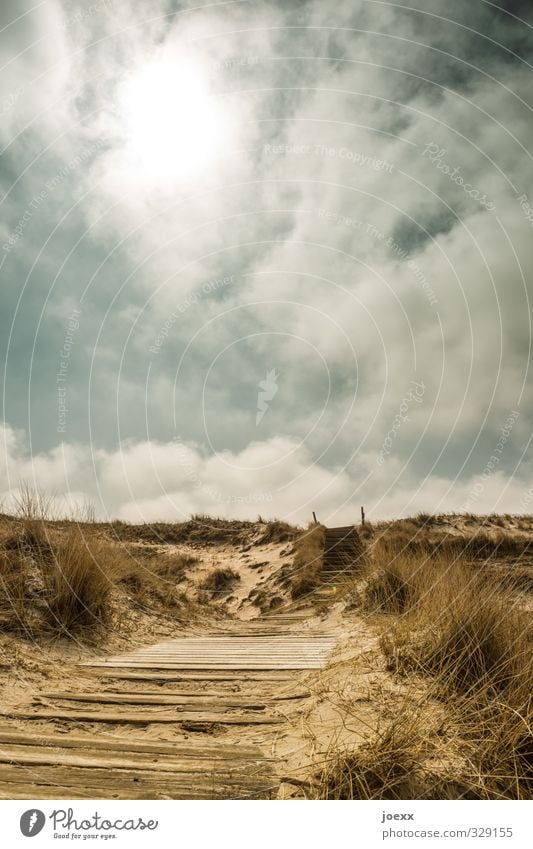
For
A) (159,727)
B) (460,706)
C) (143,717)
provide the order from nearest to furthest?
1. (460,706)
2. (159,727)
3. (143,717)

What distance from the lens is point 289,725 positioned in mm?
3100

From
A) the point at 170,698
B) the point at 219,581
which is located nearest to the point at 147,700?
the point at 170,698

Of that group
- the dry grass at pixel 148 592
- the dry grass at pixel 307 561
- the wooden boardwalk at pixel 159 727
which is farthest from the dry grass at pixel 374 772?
the dry grass at pixel 307 561

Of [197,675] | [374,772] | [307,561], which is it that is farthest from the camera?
[307,561]

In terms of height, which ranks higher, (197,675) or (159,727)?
(159,727)

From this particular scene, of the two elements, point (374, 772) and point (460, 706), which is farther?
point (460, 706)

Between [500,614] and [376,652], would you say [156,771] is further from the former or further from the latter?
[500,614]

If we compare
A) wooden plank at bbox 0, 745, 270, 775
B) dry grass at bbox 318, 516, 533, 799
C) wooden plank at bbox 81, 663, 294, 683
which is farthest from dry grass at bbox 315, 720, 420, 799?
wooden plank at bbox 81, 663, 294, 683

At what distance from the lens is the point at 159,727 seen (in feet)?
10.5

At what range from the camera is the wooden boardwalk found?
2.30m

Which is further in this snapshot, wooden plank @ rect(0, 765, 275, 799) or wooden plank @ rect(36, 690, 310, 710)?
wooden plank @ rect(36, 690, 310, 710)
